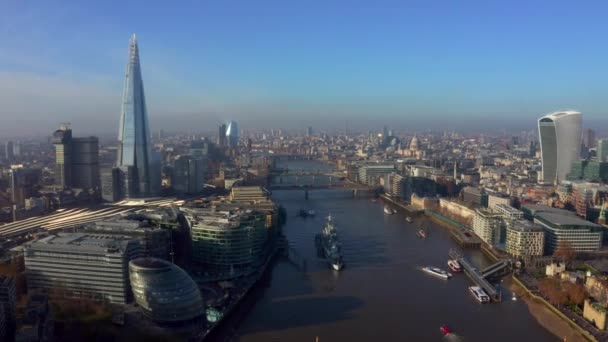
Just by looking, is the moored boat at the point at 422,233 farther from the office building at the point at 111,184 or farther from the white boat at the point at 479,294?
the office building at the point at 111,184

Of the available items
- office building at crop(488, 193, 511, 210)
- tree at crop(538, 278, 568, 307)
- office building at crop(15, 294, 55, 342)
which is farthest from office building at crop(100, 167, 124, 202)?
tree at crop(538, 278, 568, 307)

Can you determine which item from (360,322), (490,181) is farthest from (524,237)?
(490,181)

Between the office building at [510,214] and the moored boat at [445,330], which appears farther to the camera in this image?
the office building at [510,214]

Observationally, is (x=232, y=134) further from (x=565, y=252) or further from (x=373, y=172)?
(x=565, y=252)

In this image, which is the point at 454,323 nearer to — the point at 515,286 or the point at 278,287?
the point at 515,286

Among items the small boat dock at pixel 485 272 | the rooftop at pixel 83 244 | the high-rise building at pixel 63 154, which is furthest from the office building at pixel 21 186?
the small boat dock at pixel 485 272

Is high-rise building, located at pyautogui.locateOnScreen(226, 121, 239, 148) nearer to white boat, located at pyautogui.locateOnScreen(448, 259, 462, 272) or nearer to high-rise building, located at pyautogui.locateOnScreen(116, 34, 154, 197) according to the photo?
high-rise building, located at pyautogui.locateOnScreen(116, 34, 154, 197)

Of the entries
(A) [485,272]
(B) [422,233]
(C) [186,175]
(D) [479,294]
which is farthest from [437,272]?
(C) [186,175]
